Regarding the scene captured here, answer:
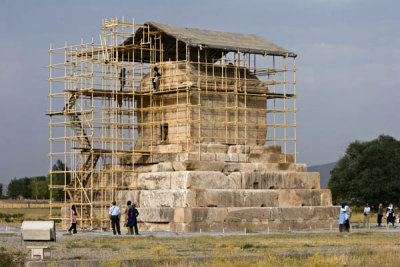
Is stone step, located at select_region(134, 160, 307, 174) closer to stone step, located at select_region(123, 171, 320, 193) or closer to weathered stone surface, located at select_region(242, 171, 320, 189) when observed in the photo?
stone step, located at select_region(123, 171, 320, 193)

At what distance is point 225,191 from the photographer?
4094 cm

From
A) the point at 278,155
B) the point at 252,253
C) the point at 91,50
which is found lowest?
the point at 252,253

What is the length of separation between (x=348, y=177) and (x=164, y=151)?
3909cm

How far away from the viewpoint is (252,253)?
86.2ft

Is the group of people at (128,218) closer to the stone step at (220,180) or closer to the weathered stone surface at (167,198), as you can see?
the weathered stone surface at (167,198)

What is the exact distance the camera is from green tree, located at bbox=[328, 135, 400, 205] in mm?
75125

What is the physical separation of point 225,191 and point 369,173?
3774 cm

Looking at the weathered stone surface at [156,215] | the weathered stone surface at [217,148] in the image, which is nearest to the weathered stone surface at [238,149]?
the weathered stone surface at [217,148]

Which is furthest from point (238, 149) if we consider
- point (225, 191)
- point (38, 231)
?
point (38, 231)

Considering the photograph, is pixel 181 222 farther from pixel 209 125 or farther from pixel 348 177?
pixel 348 177

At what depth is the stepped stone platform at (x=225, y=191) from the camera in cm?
3994

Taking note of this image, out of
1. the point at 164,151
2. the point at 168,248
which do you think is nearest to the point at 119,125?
the point at 164,151

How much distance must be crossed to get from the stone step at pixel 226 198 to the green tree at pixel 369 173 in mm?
31419

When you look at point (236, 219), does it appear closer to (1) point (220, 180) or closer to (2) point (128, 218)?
(1) point (220, 180)
